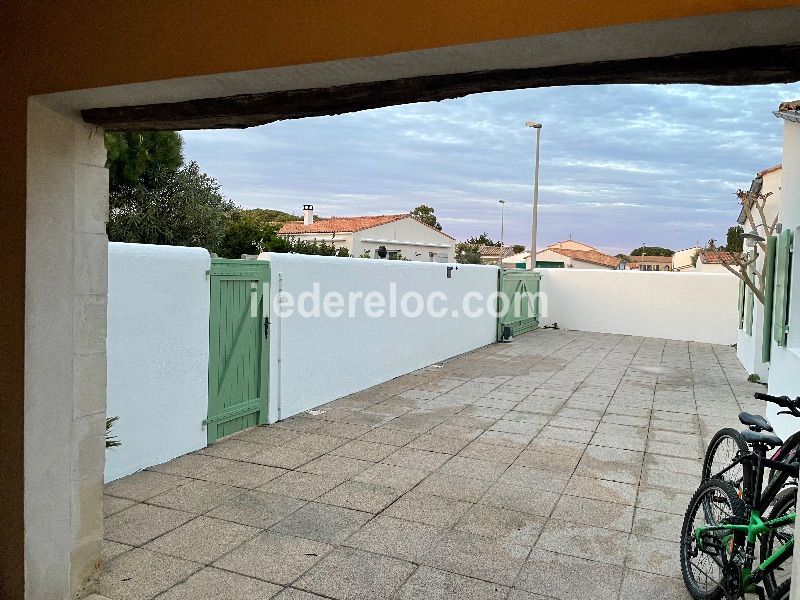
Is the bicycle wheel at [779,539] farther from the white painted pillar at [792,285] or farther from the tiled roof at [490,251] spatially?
the tiled roof at [490,251]

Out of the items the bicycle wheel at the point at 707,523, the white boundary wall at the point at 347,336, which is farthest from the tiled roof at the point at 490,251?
the bicycle wheel at the point at 707,523

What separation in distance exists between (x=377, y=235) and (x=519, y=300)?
2138 centimetres

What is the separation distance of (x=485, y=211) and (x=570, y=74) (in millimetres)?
45664

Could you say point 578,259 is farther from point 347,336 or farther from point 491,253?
point 347,336

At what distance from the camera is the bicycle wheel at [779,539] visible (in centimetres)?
284

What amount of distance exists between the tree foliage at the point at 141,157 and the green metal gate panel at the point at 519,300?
32.7 ft

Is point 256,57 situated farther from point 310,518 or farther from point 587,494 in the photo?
point 587,494

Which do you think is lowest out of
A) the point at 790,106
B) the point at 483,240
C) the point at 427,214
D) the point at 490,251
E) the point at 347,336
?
the point at 347,336

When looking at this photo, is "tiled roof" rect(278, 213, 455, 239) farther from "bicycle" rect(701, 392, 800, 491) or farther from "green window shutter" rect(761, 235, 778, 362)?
"bicycle" rect(701, 392, 800, 491)

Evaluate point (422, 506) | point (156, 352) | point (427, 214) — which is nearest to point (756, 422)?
point (422, 506)

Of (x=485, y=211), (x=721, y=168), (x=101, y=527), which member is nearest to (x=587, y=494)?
(x=101, y=527)

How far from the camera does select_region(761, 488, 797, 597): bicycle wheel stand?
9.30ft

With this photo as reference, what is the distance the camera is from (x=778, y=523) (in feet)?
9.45

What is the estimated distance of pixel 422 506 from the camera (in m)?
4.74
